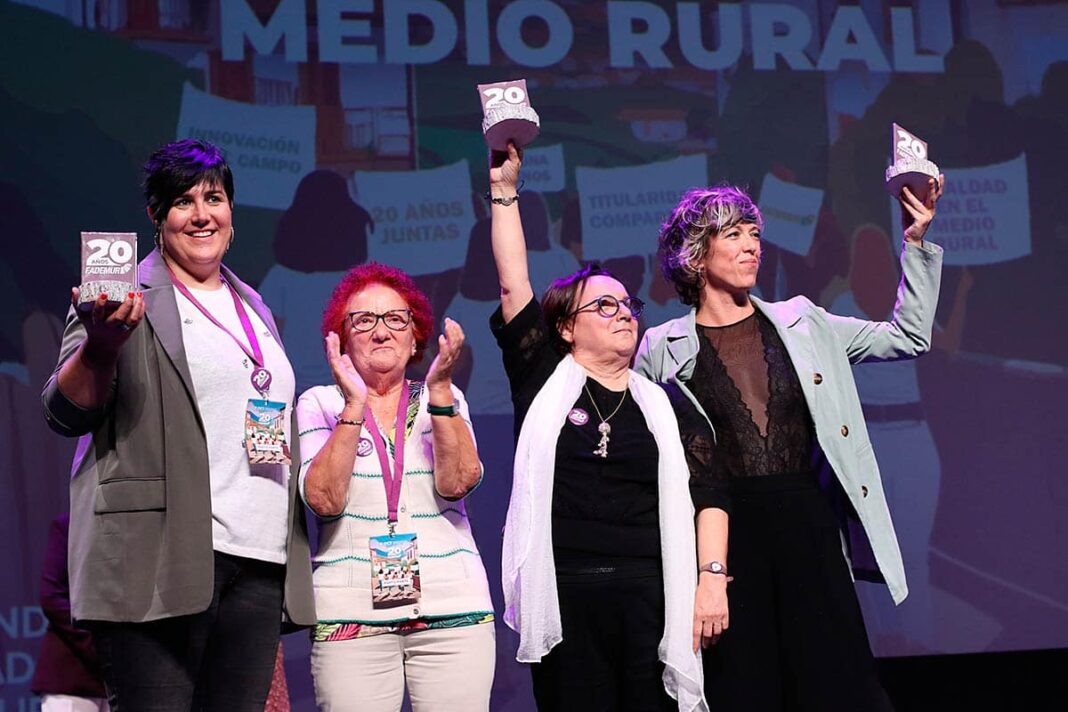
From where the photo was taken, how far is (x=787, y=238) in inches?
192

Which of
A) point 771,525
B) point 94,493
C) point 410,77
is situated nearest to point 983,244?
point 410,77

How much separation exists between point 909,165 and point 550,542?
132 centimetres

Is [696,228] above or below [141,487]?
above

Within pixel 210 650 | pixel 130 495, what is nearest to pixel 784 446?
pixel 210 650

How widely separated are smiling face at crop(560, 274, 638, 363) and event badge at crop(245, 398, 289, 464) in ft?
2.67

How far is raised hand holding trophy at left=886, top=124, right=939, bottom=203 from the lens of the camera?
9.50 ft

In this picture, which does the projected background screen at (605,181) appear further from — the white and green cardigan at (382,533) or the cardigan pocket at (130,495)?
the cardigan pocket at (130,495)

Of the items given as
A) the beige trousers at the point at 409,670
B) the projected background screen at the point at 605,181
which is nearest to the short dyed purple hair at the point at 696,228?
the beige trousers at the point at 409,670

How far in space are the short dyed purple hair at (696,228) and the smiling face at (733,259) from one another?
0.04 ft

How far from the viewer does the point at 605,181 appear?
15.6 ft

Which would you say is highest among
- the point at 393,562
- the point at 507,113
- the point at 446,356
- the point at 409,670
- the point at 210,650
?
the point at 507,113

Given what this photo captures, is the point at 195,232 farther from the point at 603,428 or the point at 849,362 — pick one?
the point at 849,362

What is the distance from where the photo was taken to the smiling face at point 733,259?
2.88 m

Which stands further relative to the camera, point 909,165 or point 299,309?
point 299,309
